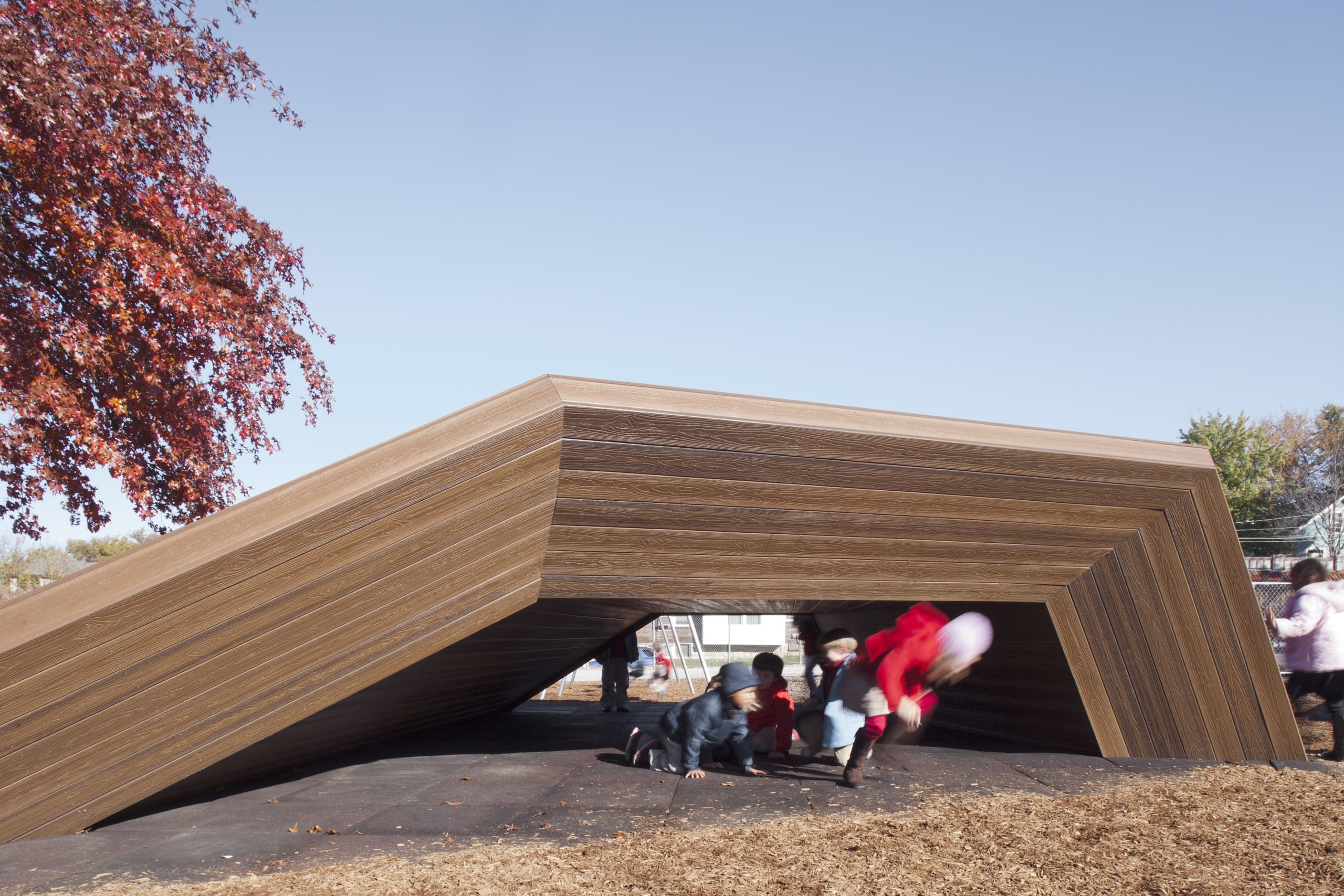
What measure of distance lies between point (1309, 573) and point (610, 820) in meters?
5.89

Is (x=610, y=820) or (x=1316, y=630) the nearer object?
(x=610, y=820)

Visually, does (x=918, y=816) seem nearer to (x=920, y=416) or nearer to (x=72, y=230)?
(x=920, y=416)

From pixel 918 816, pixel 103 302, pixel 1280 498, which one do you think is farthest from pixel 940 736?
A: pixel 1280 498

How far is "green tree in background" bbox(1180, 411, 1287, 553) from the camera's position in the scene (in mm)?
46156

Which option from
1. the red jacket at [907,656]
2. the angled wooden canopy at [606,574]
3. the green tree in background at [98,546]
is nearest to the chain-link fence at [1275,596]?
the angled wooden canopy at [606,574]

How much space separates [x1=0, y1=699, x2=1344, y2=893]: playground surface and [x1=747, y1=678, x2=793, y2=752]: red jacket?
1.06ft

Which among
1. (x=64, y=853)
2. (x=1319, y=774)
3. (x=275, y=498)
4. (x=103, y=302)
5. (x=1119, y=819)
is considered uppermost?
(x=103, y=302)

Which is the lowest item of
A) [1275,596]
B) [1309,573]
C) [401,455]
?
[1275,596]

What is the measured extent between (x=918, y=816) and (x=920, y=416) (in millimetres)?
2478

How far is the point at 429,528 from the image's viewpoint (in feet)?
Result: 18.0

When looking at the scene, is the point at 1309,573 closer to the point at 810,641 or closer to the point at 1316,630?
the point at 1316,630

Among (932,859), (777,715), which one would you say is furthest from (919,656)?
(777,715)

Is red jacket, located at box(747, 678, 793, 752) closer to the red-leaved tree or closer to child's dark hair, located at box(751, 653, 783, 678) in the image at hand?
child's dark hair, located at box(751, 653, 783, 678)

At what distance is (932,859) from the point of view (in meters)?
4.71
